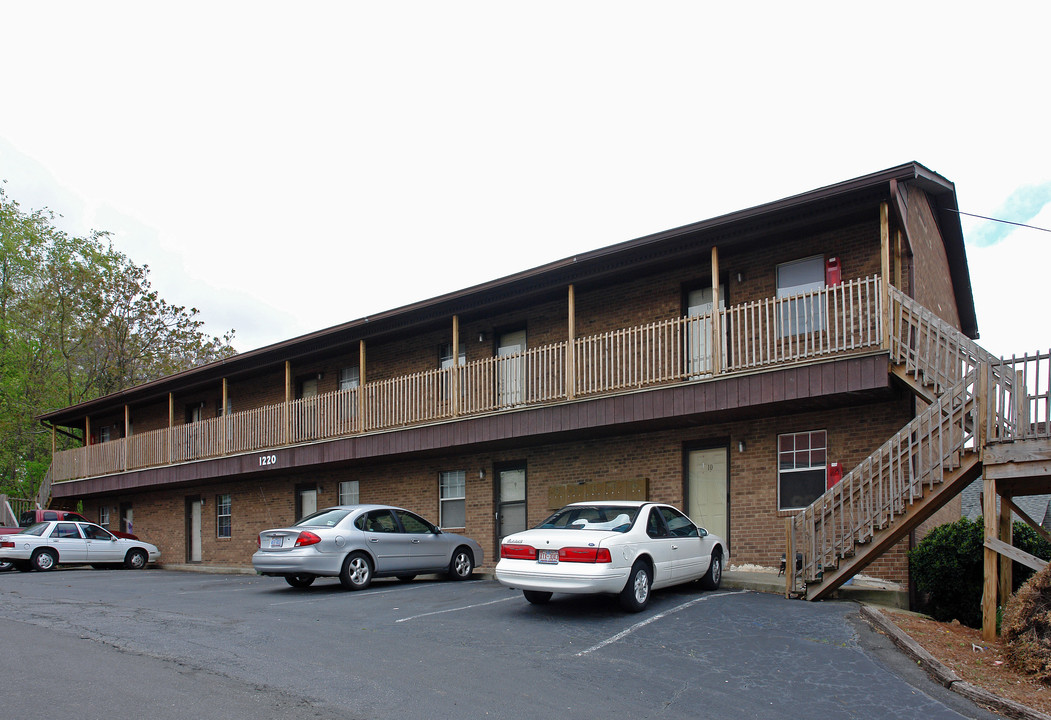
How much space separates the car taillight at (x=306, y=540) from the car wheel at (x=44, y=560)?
12583 mm

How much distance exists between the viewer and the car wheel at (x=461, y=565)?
15.2m

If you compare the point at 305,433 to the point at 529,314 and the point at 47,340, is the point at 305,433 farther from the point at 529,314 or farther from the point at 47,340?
the point at 47,340

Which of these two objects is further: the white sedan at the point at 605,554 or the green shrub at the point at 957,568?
the green shrub at the point at 957,568

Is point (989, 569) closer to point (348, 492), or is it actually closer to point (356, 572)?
point (356, 572)

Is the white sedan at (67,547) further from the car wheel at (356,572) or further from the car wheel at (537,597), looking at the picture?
the car wheel at (537,597)

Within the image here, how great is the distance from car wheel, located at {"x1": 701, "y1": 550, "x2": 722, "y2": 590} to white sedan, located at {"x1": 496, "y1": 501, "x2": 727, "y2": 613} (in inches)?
15.0

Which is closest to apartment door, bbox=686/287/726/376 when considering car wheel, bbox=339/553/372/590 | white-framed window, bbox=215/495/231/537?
car wheel, bbox=339/553/372/590

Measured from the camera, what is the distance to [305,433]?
21.0 metres

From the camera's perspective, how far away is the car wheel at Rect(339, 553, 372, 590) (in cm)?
1348

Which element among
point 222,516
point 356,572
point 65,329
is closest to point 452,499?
point 356,572

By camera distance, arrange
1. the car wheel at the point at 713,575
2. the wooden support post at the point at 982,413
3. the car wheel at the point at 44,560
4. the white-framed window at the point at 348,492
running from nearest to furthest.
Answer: the wooden support post at the point at 982,413
the car wheel at the point at 713,575
the car wheel at the point at 44,560
the white-framed window at the point at 348,492

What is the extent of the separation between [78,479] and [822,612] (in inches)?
1071

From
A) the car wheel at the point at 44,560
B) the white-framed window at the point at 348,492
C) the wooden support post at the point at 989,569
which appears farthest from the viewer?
the white-framed window at the point at 348,492

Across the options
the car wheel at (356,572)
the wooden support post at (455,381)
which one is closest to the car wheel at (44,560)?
→ the wooden support post at (455,381)
